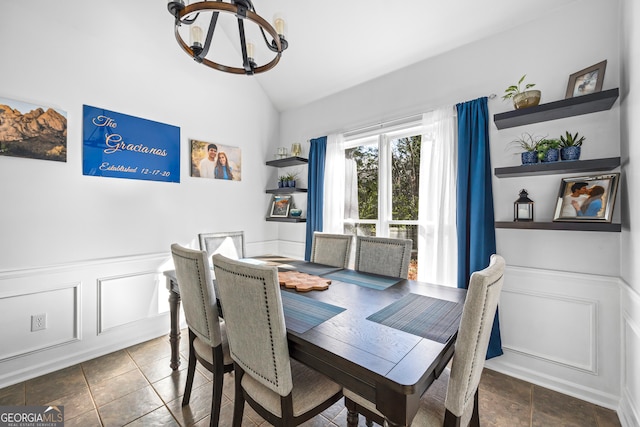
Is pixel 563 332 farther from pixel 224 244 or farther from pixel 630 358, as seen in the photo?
pixel 224 244

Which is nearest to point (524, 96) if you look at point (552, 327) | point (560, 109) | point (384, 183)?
point (560, 109)

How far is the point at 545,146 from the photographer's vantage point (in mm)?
1989

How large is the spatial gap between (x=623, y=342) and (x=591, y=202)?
0.95 m

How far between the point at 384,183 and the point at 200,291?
7.53 feet

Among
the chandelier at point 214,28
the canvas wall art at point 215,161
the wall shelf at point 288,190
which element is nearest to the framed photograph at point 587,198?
the chandelier at point 214,28

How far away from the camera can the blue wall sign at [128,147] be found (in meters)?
2.50

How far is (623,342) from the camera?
1.80m

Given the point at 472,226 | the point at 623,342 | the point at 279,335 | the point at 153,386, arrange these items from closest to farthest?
the point at 279,335 → the point at 623,342 → the point at 153,386 → the point at 472,226

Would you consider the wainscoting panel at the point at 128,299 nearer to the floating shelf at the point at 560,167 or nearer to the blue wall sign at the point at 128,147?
the blue wall sign at the point at 128,147

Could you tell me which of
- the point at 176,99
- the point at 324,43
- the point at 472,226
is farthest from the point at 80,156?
the point at 472,226

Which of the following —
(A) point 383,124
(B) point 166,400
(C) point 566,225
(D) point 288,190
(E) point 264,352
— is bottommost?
(B) point 166,400

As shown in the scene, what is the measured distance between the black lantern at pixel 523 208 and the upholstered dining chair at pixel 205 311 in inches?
89.9

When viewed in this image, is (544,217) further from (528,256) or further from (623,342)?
(623,342)

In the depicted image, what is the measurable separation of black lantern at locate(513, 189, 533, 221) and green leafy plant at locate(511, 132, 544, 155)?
0.34 metres
